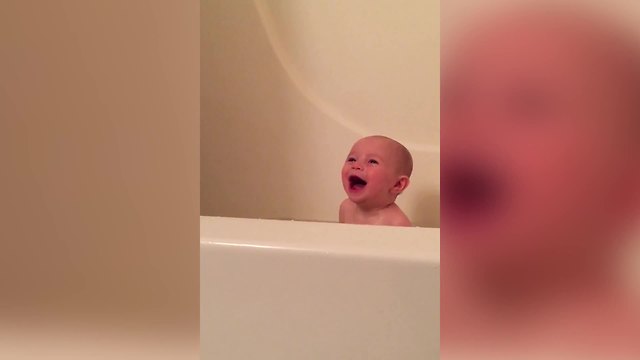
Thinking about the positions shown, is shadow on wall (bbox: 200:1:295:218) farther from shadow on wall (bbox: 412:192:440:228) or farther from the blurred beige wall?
the blurred beige wall

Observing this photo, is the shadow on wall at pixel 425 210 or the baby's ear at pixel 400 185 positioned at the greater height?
the baby's ear at pixel 400 185

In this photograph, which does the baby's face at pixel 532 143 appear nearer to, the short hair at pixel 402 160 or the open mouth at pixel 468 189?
the open mouth at pixel 468 189

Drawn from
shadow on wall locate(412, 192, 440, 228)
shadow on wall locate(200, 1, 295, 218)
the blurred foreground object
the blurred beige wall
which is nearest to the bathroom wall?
shadow on wall locate(200, 1, 295, 218)

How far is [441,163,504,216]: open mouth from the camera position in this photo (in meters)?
0.12

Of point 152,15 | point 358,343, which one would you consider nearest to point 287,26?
point 358,343

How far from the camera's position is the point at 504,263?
119mm

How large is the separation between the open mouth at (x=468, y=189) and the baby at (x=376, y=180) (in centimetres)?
80

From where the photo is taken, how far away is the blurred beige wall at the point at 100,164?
192 mm

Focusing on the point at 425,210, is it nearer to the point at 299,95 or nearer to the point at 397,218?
the point at 397,218

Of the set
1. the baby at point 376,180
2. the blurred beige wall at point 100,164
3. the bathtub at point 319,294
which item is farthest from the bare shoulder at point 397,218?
the blurred beige wall at point 100,164

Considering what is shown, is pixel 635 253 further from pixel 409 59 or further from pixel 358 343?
pixel 409 59

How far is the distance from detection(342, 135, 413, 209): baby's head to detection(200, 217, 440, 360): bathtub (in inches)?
18.3

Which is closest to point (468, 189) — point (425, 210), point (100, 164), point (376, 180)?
point (100, 164)

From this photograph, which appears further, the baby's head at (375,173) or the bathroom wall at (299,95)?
the bathroom wall at (299,95)
